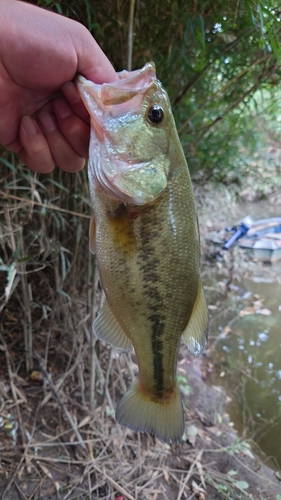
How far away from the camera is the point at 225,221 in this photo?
6.77 m

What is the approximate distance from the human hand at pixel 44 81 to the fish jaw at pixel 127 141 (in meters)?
0.10

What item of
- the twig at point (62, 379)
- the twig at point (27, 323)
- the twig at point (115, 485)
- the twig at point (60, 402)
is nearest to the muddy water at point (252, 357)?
the twig at point (115, 485)

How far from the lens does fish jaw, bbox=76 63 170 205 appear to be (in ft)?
3.59

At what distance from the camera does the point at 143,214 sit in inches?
44.9

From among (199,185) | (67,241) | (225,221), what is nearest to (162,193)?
(67,241)

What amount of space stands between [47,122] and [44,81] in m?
0.19

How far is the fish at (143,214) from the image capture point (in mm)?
1110

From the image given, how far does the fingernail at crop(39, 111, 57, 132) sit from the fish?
25cm

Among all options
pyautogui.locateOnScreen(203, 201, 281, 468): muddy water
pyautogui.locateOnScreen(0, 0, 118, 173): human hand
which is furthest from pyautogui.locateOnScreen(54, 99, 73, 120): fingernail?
pyautogui.locateOnScreen(203, 201, 281, 468): muddy water

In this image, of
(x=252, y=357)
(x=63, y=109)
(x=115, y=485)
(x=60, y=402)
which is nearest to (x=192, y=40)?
(x=63, y=109)

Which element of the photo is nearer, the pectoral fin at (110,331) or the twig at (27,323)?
the pectoral fin at (110,331)

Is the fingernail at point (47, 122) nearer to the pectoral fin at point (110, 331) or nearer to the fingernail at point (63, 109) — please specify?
the fingernail at point (63, 109)

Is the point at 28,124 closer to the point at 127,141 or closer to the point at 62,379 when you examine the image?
the point at 127,141

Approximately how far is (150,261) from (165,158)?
34 centimetres
